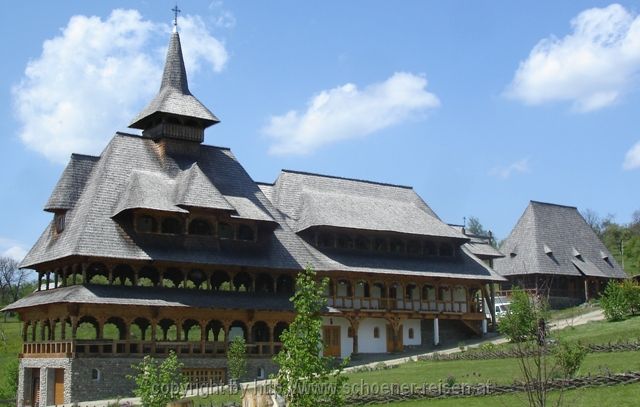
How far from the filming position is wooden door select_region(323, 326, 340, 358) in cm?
4619

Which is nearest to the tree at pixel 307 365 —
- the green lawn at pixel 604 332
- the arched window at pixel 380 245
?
the green lawn at pixel 604 332

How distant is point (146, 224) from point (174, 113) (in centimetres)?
680

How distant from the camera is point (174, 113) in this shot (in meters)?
44.8

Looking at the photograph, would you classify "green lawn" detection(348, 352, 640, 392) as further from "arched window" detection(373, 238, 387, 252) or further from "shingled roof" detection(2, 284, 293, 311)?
"arched window" detection(373, 238, 387, 252)

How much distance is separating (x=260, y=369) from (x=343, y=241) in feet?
34.6

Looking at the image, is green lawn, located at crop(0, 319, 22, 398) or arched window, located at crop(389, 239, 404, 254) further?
green lawn, located at crop(0, 319, 22, 398)

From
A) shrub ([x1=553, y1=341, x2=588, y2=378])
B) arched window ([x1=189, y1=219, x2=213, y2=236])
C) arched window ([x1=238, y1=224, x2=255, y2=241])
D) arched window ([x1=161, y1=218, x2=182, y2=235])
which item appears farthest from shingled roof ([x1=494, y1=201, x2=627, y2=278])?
shrub ([x1=553, y1=341, x2=588, y2=378])

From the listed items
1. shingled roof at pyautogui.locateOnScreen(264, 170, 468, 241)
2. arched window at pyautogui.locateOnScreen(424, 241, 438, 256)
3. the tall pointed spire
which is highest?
the tall pointed spire

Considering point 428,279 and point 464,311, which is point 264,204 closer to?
point 428,279

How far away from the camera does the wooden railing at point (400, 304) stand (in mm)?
46656

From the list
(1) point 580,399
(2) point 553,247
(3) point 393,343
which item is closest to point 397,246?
(3) point 393,343

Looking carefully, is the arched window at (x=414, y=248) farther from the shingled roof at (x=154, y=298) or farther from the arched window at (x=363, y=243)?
the shingled roof at (x=154, y=298)

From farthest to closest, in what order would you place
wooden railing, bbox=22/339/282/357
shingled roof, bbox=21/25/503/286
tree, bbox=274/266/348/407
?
shingled roof, bbox=21/25/503/286 < wooden railing, bbox=22/339/282/357 < tree, bbox=274/266/348/407

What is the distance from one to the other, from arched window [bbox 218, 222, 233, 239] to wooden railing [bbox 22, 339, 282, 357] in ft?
19.2
